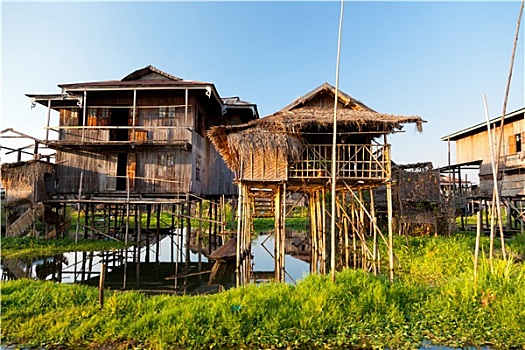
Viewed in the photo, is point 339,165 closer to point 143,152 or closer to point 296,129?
point 296,129

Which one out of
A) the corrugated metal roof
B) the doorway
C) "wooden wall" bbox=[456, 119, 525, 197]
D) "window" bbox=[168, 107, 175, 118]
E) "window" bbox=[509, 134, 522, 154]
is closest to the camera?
"window" bbox=[168, 107, 175, 118]

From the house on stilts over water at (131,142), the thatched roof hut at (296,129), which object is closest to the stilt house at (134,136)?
the house on stilts over water at (131,142)

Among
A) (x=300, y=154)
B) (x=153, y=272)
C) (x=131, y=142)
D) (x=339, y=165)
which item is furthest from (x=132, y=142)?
(x=339, y=165)

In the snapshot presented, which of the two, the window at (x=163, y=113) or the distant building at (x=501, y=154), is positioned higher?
the window at (x=163, y=113)

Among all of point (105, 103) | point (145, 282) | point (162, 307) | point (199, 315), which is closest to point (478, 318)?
point (199, 315)

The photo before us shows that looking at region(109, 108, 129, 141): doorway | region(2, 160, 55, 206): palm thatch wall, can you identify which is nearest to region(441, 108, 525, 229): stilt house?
region(109, 108, 129, 141): doorway

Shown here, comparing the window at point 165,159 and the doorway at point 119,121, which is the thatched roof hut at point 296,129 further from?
the doorway at point 119,121

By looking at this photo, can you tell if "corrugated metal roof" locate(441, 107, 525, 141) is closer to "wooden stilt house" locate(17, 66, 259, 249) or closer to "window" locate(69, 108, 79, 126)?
"wooden stilt house" locate(17, 66, 259, 249)

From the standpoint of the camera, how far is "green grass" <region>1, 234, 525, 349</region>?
5980 mm

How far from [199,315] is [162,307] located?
1.21m

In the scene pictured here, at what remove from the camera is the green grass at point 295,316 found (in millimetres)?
5980

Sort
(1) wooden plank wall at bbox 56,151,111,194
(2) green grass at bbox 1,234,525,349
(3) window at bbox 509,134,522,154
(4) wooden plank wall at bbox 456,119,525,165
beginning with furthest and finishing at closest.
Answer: (4) wooden plank wall at bbox 456,119,525,165 < (3) window at bbox 509,134,522,154 < (1) wooden plank wall at bbox 56,151,111,194 < (2) green grass at bbox 1,234,525,349

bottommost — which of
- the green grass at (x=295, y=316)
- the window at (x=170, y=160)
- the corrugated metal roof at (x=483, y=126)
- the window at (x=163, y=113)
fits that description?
the green grass at (x=295, y=316)

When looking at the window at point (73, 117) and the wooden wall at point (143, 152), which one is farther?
the window at point (73, 117)
